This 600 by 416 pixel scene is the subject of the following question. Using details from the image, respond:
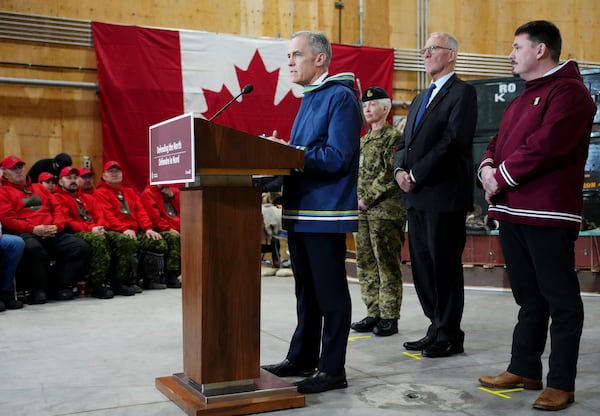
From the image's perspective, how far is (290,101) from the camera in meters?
8.45

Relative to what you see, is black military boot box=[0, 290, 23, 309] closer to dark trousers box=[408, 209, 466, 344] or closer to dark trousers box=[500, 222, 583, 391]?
dark trousers box=[408, 209, 466, 344]

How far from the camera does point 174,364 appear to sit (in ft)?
10.9

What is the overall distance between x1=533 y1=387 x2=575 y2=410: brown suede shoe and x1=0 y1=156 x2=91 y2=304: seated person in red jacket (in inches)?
161

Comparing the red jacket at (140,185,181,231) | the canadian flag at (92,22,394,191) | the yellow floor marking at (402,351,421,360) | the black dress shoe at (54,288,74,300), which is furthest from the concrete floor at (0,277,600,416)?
the canadian flag at (92,22,394,191)

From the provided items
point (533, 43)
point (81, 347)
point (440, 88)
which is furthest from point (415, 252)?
point (81, 347)

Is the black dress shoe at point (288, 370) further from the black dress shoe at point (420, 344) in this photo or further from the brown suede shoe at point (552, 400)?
the brown suede shoe at point (552, 400)

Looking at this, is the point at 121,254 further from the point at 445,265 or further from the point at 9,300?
the point at 445,265

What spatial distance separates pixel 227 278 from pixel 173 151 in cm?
49

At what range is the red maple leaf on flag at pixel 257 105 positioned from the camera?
26.5 feet

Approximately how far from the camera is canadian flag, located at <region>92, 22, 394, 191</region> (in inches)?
297

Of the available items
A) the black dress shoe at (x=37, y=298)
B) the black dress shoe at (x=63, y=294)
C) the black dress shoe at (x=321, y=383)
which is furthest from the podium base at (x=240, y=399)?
the black dress shoe at (x=63, y=294)

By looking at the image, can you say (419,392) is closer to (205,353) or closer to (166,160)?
(205,353)

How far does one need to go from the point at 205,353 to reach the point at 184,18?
6.34 metres

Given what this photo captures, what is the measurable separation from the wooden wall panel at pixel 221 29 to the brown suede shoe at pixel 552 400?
622cm
